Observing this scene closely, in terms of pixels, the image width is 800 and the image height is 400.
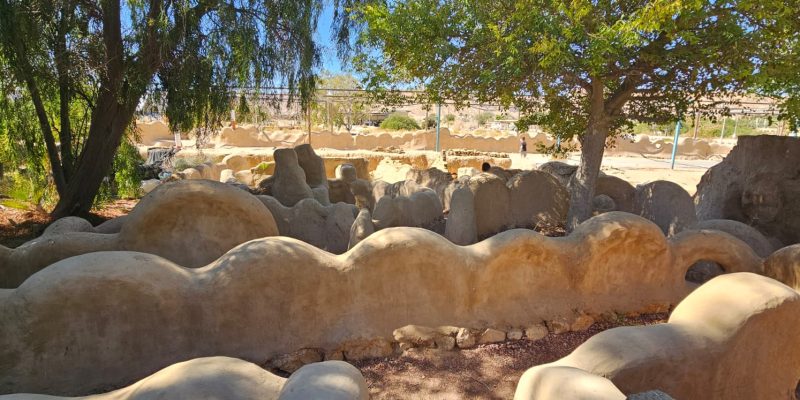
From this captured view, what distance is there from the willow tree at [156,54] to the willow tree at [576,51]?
1.37 metres

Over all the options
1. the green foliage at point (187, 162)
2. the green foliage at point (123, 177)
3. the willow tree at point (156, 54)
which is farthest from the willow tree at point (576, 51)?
the green foliage at point (187, 162)

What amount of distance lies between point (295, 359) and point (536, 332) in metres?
2.20

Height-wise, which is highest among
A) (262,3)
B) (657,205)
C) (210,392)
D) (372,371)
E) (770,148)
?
(262,3)

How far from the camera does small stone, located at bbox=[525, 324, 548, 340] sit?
441cm

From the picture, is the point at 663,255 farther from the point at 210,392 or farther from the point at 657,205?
the point at 210,392

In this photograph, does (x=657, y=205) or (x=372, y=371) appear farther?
(x=657, y=205)

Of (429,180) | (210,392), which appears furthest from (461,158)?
(210,392)

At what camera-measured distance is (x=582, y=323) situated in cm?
462

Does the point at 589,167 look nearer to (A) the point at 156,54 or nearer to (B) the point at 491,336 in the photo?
(B) the point at 491,336

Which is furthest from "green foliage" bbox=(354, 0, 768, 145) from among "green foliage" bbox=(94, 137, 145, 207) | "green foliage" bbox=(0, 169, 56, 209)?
"green foliage" bbox=(0, 169, 56, 209)

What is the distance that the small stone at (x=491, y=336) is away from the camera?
427 cm

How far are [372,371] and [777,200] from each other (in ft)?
18.2

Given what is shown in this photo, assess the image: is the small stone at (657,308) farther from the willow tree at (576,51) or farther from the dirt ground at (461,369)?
the willow tree at (576,51)

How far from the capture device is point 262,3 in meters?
6.76
